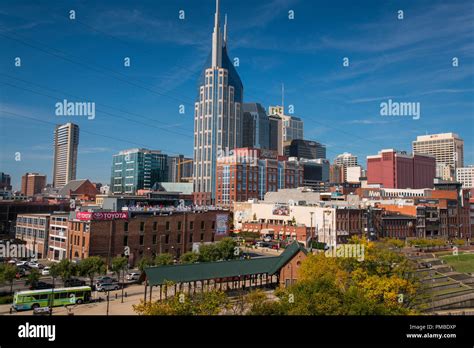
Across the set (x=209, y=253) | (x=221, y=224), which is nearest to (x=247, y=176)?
(x=221, y=224)

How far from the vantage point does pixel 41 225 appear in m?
53.5

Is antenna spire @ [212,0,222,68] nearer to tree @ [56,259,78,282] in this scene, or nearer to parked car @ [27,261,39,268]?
parked car @ [27,261,39,268]

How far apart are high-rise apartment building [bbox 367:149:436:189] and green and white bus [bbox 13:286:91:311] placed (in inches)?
6004

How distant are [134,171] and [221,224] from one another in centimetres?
12738

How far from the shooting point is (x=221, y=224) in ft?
190

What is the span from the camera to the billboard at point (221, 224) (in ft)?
188

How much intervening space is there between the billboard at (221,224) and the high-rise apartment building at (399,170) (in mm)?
123419

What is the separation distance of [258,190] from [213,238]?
2798 inches

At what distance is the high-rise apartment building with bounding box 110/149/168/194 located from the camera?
577ft

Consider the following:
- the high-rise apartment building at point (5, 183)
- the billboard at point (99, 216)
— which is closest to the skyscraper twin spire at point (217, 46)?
the high-rise apartment building at point (5, 183)

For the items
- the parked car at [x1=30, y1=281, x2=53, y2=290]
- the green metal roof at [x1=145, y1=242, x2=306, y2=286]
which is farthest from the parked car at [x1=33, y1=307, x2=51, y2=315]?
the green metal roof at [x1=145, y1=242, x2=306, y2=286]

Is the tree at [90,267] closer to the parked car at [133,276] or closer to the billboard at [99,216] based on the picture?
the parked car at [133,276]
